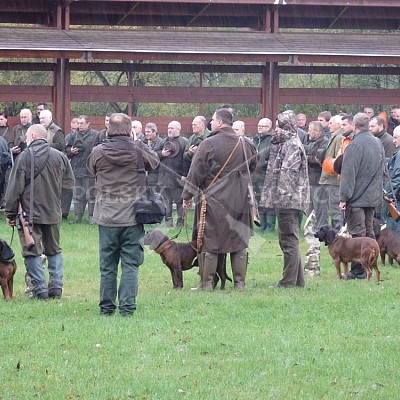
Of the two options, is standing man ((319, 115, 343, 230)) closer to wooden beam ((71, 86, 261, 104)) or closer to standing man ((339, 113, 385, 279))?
standing man ((339, 113, 385, 279))

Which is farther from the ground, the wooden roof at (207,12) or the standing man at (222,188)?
the wooden roof at (207,12)

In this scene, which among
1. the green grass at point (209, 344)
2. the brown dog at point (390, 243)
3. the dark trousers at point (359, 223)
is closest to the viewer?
A: the green grass at point (209, 344)

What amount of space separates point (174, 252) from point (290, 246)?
4.58 feet

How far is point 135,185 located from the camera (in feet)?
35.1

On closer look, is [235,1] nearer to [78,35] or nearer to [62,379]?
[78,35]

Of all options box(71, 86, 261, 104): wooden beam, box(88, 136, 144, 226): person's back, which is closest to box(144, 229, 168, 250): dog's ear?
box(88, 136, 144, 226): person's back

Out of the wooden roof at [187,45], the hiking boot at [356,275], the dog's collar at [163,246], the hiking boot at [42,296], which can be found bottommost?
the hiking boot at [42,296]

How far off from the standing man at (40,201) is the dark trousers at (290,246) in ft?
8.83

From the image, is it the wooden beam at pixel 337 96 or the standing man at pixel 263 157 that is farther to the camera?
the wooden beam at pixel 337 96

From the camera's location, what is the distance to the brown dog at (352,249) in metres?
13.4

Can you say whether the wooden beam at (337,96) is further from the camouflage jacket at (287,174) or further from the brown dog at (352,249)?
the camouflage jacket at (287,174)

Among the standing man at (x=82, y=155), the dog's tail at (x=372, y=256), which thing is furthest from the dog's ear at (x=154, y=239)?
the standing man at (x=82, y=155)

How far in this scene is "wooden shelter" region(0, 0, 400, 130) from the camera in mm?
22953

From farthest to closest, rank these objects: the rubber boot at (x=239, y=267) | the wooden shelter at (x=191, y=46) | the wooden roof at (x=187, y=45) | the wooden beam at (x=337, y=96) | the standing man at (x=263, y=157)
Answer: the wooden beam at (x=337, y=96) < the wooden shelter at (x=191, y=46) < the wooden roof at (x=187, y=45) < the standing man at (x=263, y=157) < the rubber boot at (x=239, y=267)
